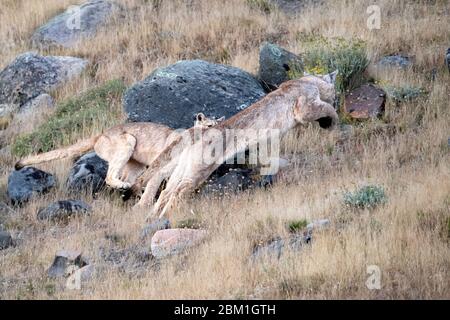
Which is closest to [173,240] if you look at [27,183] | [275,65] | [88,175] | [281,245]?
[281,245]

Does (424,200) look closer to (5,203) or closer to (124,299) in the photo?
(124,299)

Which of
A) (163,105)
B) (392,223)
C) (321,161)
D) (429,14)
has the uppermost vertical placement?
(429,14)

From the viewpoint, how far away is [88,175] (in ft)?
49.5

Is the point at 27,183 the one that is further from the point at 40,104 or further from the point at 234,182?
the point at 40,104

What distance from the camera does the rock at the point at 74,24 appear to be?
20922mm

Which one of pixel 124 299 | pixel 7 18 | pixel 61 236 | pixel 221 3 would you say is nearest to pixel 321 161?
pixel 61 236

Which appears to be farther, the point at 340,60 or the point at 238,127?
the point at 340,60

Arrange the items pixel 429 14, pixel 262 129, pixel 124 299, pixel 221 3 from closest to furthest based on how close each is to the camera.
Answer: pixel 124 299 < pixel 262 129 < pixel 429 14 < pixel 221 3

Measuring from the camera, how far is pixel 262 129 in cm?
1436

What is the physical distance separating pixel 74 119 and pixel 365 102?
4931mm

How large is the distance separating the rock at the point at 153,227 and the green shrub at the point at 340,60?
15.9 ft

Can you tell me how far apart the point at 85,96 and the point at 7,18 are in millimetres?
4851

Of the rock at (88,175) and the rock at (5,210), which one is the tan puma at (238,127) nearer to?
the rock at (88,175)

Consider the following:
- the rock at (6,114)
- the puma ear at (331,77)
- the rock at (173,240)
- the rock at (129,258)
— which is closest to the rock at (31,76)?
the rock at (6,114)
